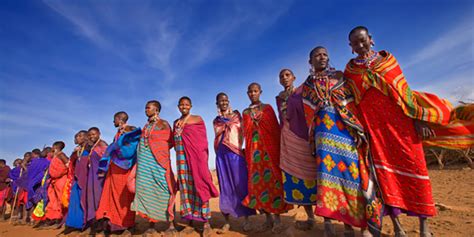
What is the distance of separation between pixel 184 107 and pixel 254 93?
151 centimetres

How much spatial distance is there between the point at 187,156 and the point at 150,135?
0.92 metres

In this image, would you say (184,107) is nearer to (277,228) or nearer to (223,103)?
(223,103)

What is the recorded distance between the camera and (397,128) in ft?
10.8

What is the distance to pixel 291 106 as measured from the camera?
14.3ft

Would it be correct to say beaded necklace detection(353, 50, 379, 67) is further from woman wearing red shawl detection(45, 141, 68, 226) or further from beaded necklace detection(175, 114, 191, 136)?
woman wearing red shawl detection(45, 141, 68, 226)

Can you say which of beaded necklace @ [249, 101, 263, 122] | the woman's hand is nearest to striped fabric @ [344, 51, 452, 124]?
the woman's hand

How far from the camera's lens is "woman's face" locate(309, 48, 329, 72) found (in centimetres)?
380

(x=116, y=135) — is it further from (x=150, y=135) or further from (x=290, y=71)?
(x=290, y=71)

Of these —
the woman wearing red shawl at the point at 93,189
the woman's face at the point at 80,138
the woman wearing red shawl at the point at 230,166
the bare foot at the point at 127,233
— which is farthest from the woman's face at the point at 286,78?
the woman's face at the point at 80,138

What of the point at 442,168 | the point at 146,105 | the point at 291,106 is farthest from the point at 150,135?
the point at 442,168

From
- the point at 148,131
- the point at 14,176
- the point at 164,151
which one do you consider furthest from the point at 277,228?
the point at 14,176

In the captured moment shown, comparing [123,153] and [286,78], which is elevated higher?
[286,78]

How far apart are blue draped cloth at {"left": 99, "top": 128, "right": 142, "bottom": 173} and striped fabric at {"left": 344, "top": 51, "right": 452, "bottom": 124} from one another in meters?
4.44

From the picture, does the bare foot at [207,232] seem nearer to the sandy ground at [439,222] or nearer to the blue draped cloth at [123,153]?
the sandy ground at [439,222]
